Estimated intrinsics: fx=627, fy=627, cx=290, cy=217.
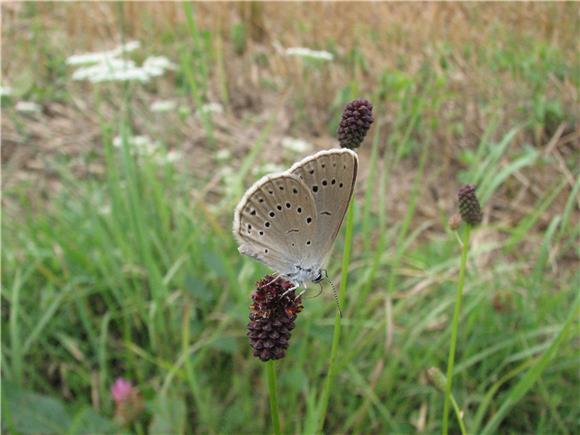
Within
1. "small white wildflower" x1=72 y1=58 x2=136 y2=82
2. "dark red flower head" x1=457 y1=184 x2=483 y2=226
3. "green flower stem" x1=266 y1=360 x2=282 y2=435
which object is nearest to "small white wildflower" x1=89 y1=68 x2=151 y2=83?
"small white wildflower" x1=72 y1=58 x2=136 y2=82

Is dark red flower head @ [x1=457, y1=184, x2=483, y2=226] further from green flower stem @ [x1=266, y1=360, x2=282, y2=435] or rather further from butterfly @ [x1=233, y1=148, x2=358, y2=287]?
green flower stem @ [x1=266, y1=360, x2=282, y2=435]

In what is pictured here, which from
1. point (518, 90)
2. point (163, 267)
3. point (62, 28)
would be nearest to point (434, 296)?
point (163, 267)

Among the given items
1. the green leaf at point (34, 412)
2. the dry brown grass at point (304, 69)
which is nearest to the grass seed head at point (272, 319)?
the green leaf at point (34, 412)

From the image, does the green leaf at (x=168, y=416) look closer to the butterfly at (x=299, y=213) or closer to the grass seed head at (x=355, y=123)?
the butterfly at (x=299, y=213)

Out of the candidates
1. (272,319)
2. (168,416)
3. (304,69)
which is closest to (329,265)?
(168,416)

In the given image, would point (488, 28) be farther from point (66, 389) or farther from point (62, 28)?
point (66, 389)

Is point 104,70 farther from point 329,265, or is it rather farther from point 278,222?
point 278,222
